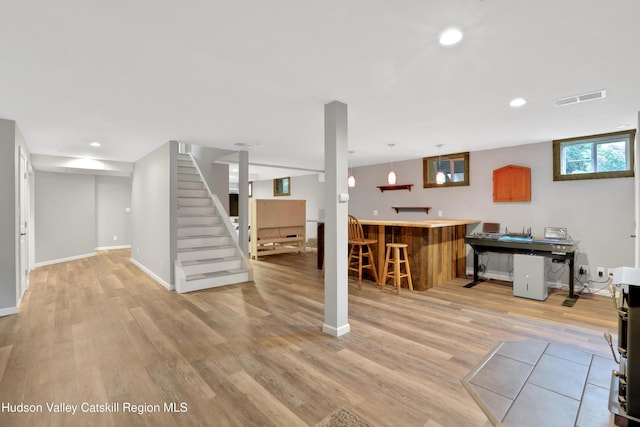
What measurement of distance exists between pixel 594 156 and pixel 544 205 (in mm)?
947

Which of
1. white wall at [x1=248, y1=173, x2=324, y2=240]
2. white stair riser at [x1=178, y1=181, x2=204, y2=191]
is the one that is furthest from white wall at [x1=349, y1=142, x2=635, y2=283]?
white stair riser at [x1=178, y1=181, x2=204, y2=191]

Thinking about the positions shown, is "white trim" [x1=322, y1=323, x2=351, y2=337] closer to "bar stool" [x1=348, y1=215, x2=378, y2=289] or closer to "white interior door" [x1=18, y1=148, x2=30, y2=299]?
"bar stool" [x1=348, y1=215, x2=378, y2=289]

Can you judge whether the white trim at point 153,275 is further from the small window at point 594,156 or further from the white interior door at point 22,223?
the small window at point 594,156

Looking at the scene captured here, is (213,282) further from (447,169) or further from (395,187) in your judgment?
(447,169)

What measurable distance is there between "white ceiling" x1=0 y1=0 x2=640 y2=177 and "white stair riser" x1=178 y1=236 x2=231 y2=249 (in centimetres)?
192

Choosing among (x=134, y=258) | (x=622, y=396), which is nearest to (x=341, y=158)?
(x=622, y=396)

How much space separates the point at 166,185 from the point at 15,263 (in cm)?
204

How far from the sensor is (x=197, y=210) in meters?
5.77

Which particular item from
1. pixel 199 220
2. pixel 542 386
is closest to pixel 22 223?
pixel 199 220

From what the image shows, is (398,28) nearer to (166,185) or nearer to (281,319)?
(281,319)

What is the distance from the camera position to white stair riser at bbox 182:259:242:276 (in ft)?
15.5

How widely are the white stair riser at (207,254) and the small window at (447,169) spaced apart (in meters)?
4.08

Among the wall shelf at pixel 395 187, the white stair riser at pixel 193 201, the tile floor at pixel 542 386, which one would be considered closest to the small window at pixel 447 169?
the wall shelf at pixel 395 187

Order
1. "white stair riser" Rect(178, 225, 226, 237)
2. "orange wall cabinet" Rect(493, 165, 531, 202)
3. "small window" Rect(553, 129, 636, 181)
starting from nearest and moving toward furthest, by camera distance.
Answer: "small window" Rect(553, 129, 636, 181) < "orange wall cabinet" Rect(493, 165, 531, 202) < "white stair riser" Rect(178, 225, 226, 237)
